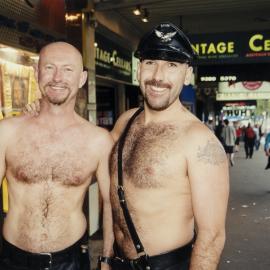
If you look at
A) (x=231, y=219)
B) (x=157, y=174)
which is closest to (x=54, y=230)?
(x=157, y=174)

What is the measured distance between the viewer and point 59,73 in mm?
3041

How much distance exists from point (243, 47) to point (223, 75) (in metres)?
4.82

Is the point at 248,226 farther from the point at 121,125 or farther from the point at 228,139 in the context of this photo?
the point at 228,139

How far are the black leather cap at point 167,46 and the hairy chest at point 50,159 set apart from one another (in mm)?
865

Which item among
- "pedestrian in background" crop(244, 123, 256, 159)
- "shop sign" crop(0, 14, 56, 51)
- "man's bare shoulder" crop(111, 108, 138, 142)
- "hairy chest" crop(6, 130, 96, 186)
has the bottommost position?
"pedestrian in background" crop(244, 123, 256, 159)

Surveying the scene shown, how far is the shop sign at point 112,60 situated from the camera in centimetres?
790

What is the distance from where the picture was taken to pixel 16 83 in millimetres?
5152

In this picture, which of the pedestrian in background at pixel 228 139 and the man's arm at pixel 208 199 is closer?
the man's arm at pixel 208 199

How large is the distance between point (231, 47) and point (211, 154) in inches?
300

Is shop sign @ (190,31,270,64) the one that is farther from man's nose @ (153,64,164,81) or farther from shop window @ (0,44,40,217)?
man's nose @ (153,64,164,81)

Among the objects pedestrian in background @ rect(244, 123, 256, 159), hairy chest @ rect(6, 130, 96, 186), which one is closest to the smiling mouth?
hairy chest @ rect(6, 130, 96, 186)

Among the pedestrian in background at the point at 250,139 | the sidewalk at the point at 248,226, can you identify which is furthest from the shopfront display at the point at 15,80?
the pedestrian in background at the point at 250,139

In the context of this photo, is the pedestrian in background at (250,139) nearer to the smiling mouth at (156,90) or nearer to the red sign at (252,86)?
the red sign at (252,86)

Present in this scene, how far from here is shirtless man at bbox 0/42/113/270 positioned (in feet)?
9.34
